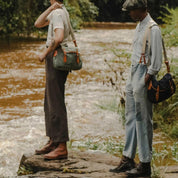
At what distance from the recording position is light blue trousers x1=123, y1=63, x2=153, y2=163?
3715mm

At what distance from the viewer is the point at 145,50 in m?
3.63

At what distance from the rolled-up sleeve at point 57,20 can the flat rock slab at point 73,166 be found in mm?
1463

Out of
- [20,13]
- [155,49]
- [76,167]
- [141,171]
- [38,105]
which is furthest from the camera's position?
[20,13]

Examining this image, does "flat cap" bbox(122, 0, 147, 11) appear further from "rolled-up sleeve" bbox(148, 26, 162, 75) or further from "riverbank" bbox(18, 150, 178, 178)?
"riverbank" bbox(18, 150, 178, 178)

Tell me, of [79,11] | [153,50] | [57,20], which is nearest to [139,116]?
[153,50]

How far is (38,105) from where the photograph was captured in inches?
332

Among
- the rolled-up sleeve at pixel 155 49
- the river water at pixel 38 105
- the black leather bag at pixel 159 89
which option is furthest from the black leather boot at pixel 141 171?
the river water at pixel 38 105

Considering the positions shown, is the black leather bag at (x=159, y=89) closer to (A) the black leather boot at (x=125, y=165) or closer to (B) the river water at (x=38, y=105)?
(A) the black leather boot at (x=125, y=165)

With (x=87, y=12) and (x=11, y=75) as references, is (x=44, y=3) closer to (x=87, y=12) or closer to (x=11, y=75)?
(x=87, y=12)

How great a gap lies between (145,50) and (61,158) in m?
1.60

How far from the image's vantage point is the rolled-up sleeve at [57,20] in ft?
13.1

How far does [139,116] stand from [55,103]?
970mm

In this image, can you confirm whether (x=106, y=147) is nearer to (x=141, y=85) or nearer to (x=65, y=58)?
(x=65, y=58)

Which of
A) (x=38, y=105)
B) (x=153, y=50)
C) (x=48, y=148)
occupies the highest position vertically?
(x=153, y=50)
